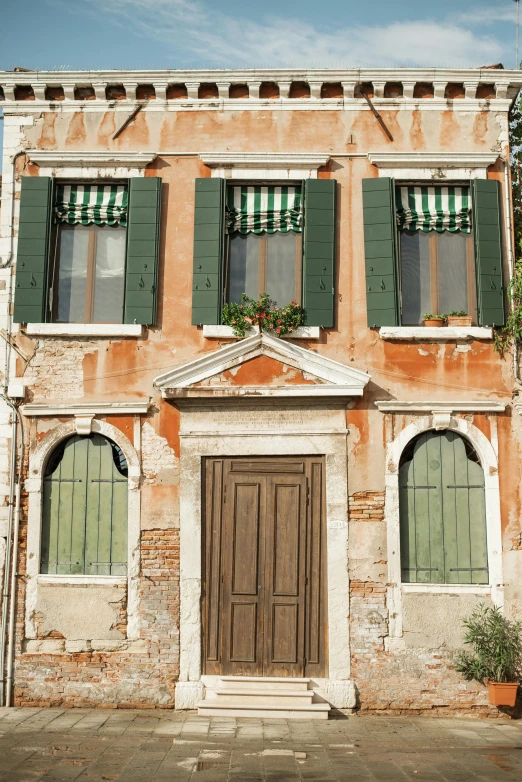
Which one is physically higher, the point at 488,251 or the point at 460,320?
the point at 488,251

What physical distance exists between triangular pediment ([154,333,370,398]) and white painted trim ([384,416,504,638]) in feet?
2.87

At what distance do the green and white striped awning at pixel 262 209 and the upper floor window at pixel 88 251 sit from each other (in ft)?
3.20

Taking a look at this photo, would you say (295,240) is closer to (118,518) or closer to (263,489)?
(263,489)

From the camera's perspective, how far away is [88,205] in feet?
35.3

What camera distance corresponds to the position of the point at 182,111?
10.8 metres

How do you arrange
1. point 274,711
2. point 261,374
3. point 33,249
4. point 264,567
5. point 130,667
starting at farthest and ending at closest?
point 33,249 < point 261,374 < point 264,567 < point 130,667 < point 274,711

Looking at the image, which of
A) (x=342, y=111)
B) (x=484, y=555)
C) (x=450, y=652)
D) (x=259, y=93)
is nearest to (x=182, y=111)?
(x=259, y=93)

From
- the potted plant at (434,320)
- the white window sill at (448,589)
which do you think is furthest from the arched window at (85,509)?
the potted plant at (434,320)

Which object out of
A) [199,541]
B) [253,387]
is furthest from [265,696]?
[253,387]

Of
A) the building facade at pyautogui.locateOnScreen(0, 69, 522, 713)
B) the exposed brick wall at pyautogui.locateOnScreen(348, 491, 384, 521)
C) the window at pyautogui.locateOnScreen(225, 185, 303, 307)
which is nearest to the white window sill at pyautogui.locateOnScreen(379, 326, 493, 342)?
the building facade at pyautogui.locateOnScreen(0, 69, 522, 713)

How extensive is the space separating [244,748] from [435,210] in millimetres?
6831

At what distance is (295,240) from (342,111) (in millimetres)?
1785

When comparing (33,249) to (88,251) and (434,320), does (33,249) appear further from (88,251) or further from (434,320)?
(434,320)

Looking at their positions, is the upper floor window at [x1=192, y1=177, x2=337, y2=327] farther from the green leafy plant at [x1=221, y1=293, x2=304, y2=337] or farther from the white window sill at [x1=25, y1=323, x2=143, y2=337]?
the white window sill at [x1=25, y1=323, x2=143, y2=337]
